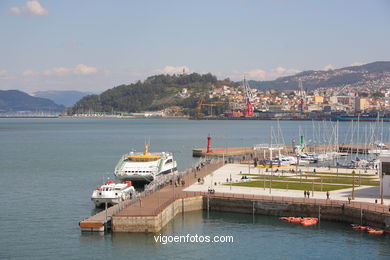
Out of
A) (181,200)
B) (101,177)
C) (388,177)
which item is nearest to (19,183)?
(101,177)

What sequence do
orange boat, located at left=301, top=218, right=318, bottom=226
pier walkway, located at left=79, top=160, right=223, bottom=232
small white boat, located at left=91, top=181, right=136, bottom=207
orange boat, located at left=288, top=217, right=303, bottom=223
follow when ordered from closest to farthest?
pier walkway, located at left=79, top=160, right=223, bottom=232 → orange boat, located at left=301, top=218, right=318, bottom=226 → orange boat, located at left=288, top=217, right=303, bottom=223 → small white boat, located at left=91, top=181, right=136, bottom=207

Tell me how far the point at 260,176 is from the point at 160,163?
9.45 metres

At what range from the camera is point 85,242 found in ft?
104

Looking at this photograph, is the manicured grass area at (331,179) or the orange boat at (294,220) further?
the manicured grass area at (331,179)

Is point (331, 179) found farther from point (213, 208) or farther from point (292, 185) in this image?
point (213, 208)

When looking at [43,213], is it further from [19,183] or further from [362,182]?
[362,182]

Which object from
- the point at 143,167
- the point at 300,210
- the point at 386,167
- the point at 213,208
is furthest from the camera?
the point at 143,167

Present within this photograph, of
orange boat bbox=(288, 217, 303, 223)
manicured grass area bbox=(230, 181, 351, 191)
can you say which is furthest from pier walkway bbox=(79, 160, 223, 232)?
orange boat bbox=(288, 217, 303, 223)

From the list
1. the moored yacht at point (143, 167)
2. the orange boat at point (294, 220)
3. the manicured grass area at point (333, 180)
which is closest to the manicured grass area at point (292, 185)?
the manicured grass area at point (333, 180)

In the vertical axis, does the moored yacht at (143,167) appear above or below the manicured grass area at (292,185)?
above

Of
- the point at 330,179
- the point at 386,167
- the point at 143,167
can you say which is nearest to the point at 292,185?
the point at 330,179

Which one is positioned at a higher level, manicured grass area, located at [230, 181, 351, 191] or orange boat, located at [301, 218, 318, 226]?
manicured grass area, located at [230, 181, 351, 191]

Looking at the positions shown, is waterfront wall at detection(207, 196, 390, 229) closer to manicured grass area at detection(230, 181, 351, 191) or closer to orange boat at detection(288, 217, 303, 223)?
orange boat at detection(288, 217, 303, 223)

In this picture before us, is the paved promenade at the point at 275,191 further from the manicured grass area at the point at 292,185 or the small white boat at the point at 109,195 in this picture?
the small white boat at the point at 109,195
